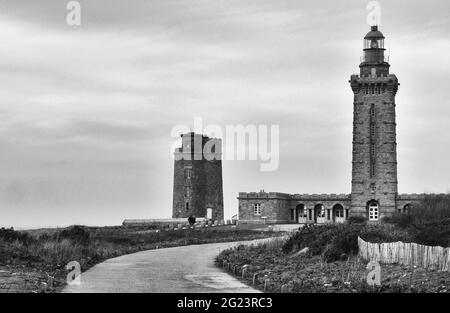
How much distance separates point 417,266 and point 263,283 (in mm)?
4231

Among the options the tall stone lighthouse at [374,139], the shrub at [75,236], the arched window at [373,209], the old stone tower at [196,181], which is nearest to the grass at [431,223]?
the shrub at [75,236]

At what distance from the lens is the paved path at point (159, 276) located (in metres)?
22.7

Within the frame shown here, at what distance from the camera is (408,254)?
2472cm

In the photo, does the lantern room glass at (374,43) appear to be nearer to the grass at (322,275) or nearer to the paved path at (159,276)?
the paved path at (159,276)

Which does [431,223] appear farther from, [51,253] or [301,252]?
[51,253]

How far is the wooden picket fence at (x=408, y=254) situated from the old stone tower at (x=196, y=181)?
59980mm

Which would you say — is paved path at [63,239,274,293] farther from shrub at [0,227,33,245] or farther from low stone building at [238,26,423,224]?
low stone building at [238,26,423,224]

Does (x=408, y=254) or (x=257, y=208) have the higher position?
(x=257, y=208)

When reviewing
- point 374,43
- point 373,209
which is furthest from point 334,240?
point 374,43

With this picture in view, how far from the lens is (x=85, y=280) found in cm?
2492

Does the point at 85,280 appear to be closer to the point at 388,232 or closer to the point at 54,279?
the point at 54,279

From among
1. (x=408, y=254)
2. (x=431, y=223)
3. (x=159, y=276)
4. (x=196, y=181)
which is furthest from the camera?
(x=196, y=181)

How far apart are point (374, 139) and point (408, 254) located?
2109 inches
